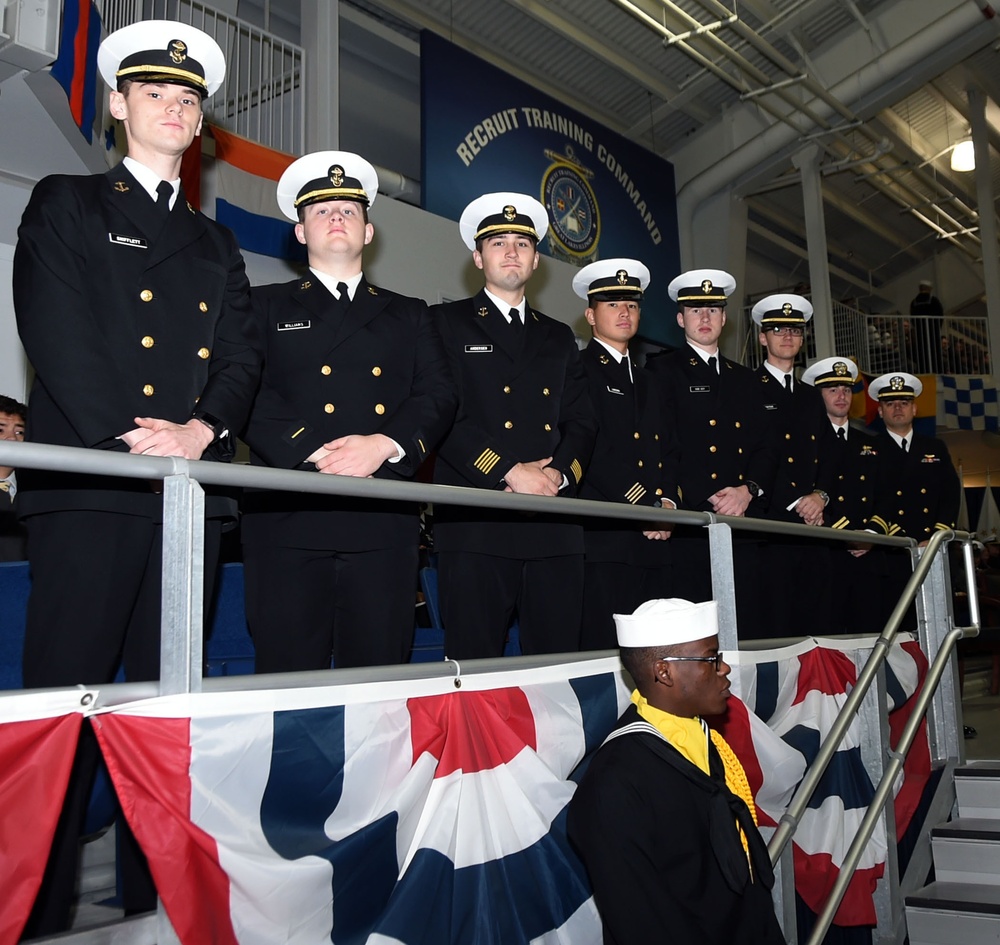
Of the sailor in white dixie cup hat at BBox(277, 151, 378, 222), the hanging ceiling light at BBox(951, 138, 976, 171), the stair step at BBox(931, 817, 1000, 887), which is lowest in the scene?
the stair step at BBox(931, 817, 1000, 887)

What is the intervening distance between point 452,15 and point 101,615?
26.4 ft

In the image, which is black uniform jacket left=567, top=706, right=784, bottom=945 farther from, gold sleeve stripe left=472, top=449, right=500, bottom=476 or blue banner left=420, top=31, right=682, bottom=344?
blue banner left=420, top=31, right=682, bottom=344

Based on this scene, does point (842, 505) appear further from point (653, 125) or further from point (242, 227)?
point (653, 125)

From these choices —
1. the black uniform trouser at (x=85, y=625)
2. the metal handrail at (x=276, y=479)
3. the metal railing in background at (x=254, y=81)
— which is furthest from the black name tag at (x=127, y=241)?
the metal railing in background at (x=254, y=81)

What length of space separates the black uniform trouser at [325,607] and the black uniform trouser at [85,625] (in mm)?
342

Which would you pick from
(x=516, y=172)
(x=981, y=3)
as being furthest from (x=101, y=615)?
(x=981, y=3)

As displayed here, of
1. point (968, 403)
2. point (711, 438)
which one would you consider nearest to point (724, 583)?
point (711, 438)

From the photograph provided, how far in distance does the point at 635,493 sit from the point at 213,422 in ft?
5.13

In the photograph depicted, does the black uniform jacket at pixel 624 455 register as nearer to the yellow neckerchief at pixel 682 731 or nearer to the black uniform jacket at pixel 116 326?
the yellow neckerchief at pixel 682 731

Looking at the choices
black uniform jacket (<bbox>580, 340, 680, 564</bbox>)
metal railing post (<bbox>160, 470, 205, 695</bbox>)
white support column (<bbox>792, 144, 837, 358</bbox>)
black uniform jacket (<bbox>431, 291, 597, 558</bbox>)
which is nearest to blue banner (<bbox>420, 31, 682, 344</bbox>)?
white support column (<bbox>792, 144, 837, 358</bbox>)

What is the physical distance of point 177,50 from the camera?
7.60ft

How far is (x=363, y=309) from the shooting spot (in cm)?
260

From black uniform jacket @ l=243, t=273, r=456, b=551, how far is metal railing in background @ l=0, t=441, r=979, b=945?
0.31 meters

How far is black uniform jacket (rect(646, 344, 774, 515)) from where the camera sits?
12.5 feet
